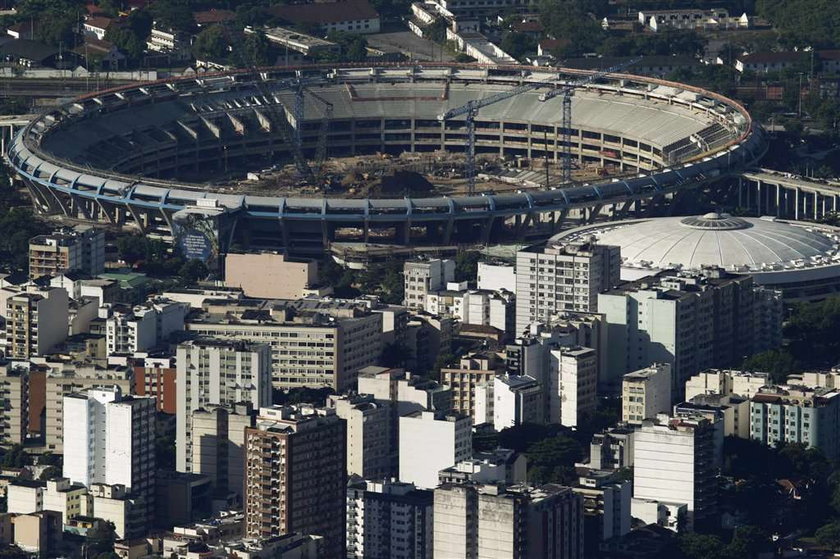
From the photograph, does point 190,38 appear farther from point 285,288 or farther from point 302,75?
point 285,288


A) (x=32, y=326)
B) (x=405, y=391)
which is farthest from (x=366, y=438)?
(x=32, y=326)

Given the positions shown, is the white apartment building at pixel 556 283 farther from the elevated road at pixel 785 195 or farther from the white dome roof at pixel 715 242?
the elevated road at pixel 785 195

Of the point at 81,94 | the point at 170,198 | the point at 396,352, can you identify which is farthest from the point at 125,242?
the point at 81,94

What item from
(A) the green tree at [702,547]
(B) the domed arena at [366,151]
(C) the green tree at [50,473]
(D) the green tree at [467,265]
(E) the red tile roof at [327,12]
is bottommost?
(A) the green tree at [702,547]

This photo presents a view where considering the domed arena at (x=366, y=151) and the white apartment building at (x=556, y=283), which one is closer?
the white apartment building at (x=556, y=283)

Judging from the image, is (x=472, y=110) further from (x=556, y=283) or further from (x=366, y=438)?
(x=366, y=438)

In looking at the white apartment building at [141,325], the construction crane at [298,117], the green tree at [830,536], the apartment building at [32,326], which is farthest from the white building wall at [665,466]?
the construction crane at [298,117]
